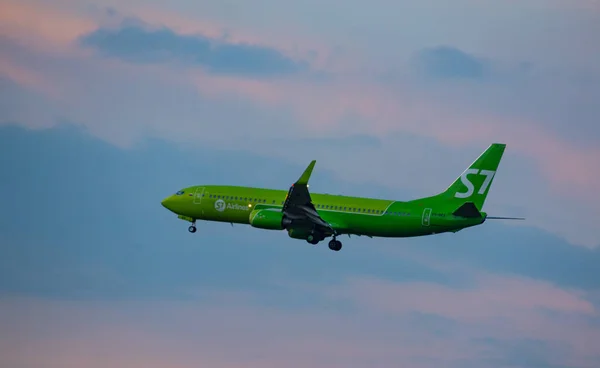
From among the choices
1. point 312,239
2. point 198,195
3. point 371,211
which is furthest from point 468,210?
point 198,195

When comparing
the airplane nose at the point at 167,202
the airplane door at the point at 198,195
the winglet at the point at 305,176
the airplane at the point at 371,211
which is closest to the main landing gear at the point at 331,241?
the airplane at the point at 371,211

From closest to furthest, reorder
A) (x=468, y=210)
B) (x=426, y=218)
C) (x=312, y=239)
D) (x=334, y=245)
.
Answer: (x=468, y=210) < (x=426, y=218) < (x=312, y=239) < (x=334, y=245)

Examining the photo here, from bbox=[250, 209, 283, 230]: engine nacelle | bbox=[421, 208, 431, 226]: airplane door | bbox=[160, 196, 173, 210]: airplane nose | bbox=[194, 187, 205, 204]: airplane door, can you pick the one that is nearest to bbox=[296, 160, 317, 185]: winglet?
bbox=[250, 209, 283, 230]: engine nacelle

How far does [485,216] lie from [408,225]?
556cm

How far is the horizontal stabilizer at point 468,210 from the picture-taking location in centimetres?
7069

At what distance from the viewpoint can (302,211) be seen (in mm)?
73312

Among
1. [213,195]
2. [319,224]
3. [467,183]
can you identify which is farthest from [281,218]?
[467,183]

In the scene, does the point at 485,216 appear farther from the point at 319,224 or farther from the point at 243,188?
the point at 243,188

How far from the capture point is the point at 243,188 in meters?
80.4

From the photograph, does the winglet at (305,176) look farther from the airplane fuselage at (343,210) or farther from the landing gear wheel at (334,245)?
the landing gear wheel at (334,245)

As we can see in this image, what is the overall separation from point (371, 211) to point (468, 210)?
297 inches

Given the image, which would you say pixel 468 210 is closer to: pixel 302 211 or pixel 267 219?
pixel 302 211

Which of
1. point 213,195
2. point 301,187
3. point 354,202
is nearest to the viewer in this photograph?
point 301,187

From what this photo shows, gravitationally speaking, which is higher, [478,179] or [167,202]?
[167,202]
